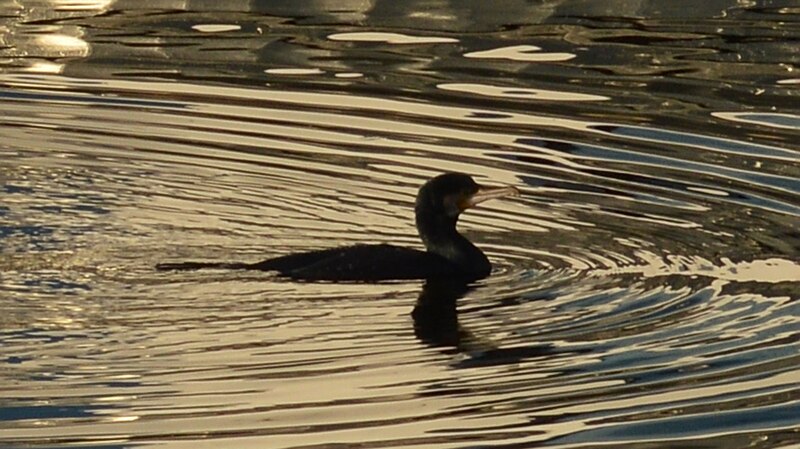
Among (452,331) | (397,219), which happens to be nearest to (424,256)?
(397,219)

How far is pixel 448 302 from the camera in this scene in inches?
531

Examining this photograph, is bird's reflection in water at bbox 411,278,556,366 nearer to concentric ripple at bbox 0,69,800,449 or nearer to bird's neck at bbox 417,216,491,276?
concentric ripple at bbox 0,69,800,449

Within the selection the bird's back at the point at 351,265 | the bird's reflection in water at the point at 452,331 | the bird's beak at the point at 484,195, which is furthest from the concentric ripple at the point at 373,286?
the bird's beak at the point at 484,195

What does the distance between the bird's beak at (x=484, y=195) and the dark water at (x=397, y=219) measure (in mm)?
334

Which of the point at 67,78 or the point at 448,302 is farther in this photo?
the point at 67,78

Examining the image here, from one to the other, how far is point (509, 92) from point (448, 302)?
569 centimetres

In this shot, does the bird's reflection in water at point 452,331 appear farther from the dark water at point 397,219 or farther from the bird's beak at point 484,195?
the bird's beak at point 484,195

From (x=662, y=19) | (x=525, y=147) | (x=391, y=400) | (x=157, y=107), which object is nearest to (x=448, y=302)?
(x=391, y=400)

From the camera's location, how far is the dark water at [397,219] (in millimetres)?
10820

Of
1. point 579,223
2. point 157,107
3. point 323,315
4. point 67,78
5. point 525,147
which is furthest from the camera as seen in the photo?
point 67,78

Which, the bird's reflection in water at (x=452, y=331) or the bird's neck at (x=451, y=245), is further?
the bird's neck at (x=451, y=245)

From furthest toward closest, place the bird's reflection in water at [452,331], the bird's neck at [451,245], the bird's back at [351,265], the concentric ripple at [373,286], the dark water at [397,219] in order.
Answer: the bird's neck at [451,245], the bird's back at [351,265], the bird's reflection in water at [452,331], the dark water at [397,219], the concentric ripple at [373,286]

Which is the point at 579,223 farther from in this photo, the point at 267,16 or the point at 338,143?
the point at 267,16

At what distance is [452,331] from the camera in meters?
12.6
